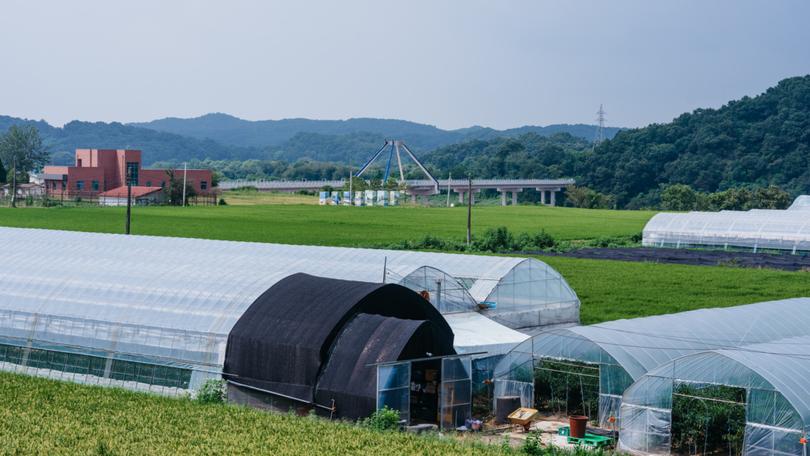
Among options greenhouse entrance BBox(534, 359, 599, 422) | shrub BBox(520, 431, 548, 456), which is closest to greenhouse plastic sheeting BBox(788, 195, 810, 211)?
greenhouse entrance BBox(534, 359, 599, 422)

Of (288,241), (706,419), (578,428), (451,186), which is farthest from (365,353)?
(451,186)

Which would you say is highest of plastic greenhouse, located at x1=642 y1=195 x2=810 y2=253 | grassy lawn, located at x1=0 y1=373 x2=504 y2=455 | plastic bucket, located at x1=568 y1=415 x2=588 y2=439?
plastic greenhouse, located at x1=642 y1=195 x2=810 y2=253

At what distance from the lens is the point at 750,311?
26625 millimetres

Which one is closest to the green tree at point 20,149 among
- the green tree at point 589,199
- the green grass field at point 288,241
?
Answer: the green grass field at point 288,241

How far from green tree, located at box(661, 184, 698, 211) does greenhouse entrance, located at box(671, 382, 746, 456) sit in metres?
97.3

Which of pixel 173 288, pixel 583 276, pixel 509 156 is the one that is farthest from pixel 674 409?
pixel 509 156

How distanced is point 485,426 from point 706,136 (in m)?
129

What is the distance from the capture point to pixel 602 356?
21328mm

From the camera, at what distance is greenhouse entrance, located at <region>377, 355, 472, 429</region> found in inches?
767

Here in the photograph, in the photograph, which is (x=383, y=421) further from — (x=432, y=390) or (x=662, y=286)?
(x=662, y=286)

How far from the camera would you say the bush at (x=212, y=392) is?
2053 centimetres

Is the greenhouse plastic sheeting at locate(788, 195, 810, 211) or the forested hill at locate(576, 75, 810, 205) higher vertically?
the forested hill at locate(576, 75, 810, 205)

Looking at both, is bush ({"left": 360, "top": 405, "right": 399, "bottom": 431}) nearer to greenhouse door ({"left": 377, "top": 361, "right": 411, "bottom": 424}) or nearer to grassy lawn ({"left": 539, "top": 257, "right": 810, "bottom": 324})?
greenhouse door ({"left": 377, "top": 361, "right": 411, "bottom": 424})

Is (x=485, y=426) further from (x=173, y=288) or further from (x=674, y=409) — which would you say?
(x=173, y=288)
